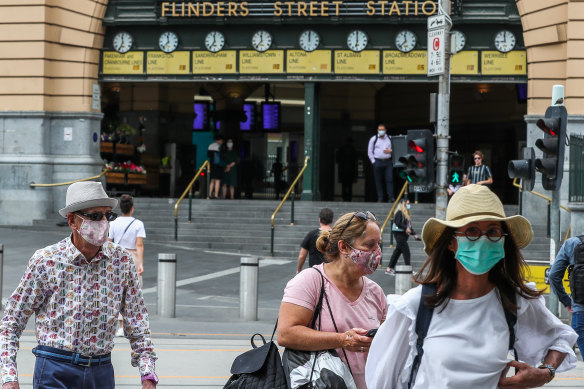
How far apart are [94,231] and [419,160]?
9329 millimetres

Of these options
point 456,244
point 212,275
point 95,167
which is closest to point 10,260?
point 212,275

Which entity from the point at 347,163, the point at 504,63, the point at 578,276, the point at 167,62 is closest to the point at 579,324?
the point at 578,276

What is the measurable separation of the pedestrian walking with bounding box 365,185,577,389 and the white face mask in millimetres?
1687

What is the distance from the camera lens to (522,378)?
3855mm

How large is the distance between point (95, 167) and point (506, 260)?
23.3 meters

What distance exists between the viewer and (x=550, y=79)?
2397 cm

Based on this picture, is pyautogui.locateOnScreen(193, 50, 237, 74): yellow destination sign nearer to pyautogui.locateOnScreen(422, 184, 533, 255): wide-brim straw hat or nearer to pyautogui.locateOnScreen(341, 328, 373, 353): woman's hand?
pyautogui.locateOnScreen(341, 328, 373, 353): woman's hand

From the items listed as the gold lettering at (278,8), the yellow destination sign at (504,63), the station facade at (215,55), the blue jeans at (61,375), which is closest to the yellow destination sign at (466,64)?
the station facade at (215,55)

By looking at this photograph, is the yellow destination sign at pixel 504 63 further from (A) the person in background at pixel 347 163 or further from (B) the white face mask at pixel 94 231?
(B) the white face mask at pixel 94 231

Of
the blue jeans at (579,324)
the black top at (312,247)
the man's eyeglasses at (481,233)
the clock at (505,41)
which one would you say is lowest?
the blue jeans at (579,324)

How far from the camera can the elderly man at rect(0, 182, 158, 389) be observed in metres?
5.00

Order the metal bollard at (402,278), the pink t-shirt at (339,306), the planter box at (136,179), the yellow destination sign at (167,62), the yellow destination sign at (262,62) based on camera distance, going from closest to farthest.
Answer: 1. the pink t-shirt at (339,306)
2. the metal bollard at (402,278)
3. the yellow destination sign at (262,62)
4. the yellow destination sign at (167,62)
5. the planter box at (136,179)

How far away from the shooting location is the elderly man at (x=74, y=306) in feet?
16.4

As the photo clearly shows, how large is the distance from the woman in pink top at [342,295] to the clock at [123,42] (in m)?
22.7
